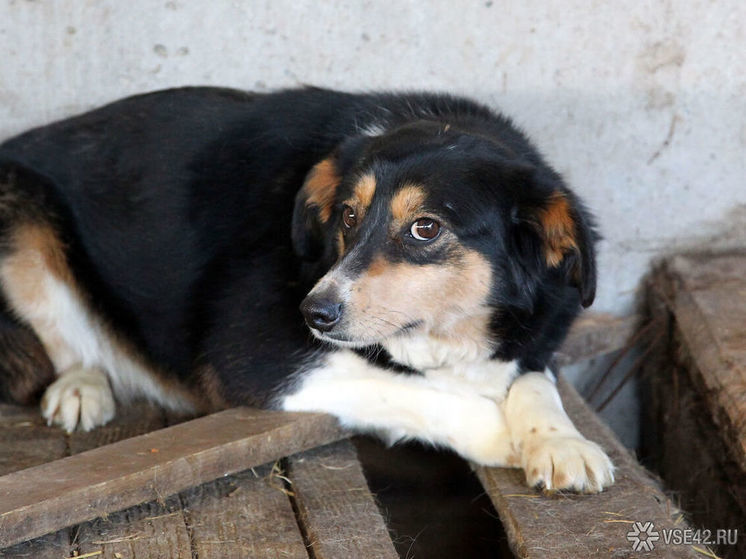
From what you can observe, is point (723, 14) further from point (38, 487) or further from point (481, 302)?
point (38, 487)

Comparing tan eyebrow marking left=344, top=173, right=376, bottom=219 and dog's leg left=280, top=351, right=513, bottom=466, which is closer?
tan eyebrow marking left=344, top=173, right=376, bottom=219

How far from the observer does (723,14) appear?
3680mm

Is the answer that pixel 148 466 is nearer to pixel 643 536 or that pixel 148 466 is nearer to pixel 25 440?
pixel 25 440

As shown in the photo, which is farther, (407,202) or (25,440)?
(25,440)

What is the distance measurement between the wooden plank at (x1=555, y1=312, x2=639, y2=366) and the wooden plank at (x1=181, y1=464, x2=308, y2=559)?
1670 millimetres

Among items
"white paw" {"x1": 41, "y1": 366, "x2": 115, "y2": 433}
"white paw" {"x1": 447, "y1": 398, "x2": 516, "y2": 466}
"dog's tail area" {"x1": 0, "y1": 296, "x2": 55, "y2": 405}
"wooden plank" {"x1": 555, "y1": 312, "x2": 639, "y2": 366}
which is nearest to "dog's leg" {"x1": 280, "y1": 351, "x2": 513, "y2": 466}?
"white paw" {"x1": 447, "y1": 398, "x2": 516, "y2": 466}

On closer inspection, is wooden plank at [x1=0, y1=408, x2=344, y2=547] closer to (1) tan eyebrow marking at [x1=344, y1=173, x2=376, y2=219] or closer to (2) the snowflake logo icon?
(1) tan eyebrow marking at [x1=344, y1=173, x2=376, y2=219]

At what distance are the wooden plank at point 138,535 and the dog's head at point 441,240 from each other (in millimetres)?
619

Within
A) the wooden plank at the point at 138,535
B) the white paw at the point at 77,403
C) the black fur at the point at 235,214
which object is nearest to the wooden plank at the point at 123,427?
the white paw at the point at 77,403

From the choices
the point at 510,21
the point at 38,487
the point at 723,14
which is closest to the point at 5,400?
the point at 38,487

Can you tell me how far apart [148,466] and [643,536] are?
1.26 metres

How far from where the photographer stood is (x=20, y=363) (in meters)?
3.19

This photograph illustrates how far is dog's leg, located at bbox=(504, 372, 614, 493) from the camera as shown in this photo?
2467mm

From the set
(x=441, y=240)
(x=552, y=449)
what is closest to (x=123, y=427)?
(x=441, y=240)
